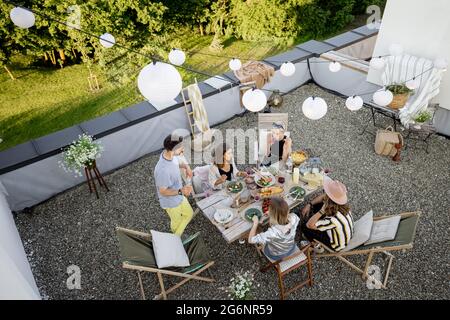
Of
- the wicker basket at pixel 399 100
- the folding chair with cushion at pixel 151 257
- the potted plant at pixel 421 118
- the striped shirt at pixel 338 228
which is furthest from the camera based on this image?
the wicker basket at pixel 399 100

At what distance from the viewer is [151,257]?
14.0 ft

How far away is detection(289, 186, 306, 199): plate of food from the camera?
16.2ft

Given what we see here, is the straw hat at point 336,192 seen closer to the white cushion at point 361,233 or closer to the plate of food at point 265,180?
the white cushion at point 361,233

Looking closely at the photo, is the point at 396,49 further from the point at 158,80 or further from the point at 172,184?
the point at 158,80

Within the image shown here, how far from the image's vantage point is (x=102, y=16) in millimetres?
9781

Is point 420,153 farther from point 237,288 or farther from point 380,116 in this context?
point 237,288

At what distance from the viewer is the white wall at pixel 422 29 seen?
6461 mm

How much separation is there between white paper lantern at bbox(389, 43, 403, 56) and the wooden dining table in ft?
13.5

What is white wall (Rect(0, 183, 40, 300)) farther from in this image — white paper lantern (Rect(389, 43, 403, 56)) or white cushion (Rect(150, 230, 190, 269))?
→ white paper lantern (Rect(389, 43, 403, 56))

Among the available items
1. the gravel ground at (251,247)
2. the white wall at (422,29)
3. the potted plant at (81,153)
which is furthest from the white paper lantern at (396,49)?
the potted plant at (81,153)

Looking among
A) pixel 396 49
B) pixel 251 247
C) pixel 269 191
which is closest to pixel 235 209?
pixel 269 191

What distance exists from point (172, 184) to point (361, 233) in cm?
266

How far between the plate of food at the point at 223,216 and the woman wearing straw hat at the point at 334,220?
1.11 metres
